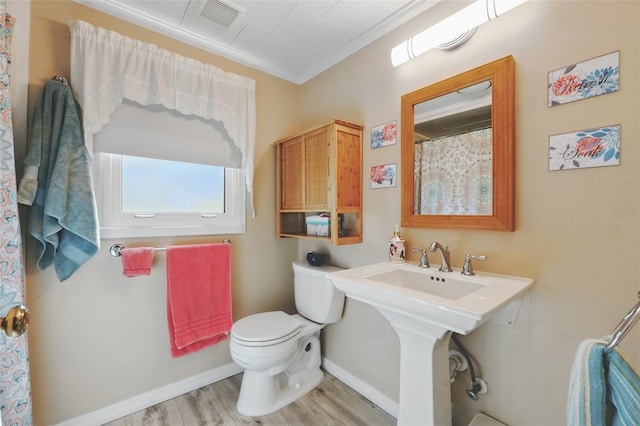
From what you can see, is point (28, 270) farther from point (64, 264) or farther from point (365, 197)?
point (365, 197)

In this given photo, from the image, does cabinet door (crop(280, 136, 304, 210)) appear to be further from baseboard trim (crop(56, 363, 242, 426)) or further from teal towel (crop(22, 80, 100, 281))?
baseboard trim (crop(56, 363, 242, 426))

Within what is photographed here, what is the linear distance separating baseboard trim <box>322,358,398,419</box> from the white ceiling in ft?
7.24

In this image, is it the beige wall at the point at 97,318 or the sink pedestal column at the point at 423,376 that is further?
the beige wall at the point at 97,318

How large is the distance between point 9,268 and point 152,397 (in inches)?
41.9

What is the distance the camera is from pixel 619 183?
0.91m

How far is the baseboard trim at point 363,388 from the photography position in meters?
1.56

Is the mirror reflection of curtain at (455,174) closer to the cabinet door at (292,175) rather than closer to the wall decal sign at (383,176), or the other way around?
the wall decal sign at (383,176)

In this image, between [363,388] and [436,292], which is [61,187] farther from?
[363,388]

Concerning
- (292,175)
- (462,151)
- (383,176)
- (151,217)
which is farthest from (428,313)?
(151,217)

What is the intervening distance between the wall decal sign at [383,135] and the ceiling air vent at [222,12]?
1.02 m

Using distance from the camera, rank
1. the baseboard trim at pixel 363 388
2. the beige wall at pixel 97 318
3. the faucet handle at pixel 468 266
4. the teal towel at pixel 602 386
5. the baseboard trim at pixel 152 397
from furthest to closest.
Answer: the baseboard trim at pixel 363 388 < the baseboard trim at pixel 152 397 < the beige wall at pixel 97 318 < the faucet handle at pixel 468 266 < the teal towel at pixel 602 386

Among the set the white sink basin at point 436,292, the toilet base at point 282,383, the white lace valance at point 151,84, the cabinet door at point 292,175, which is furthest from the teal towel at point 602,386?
the white lace valance at point 151,84

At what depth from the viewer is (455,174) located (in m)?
1.31

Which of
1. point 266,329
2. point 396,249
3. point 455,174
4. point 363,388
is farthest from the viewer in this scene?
point 363,388
